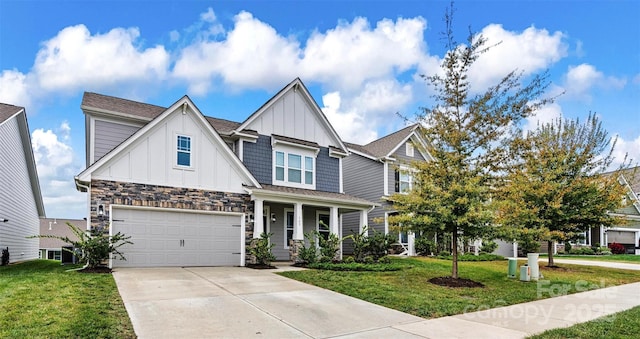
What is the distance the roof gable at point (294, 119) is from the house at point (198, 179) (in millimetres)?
48

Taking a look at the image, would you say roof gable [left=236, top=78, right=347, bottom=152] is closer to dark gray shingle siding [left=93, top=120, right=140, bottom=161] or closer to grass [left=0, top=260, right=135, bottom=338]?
dark gray shingle siding [left=93, top=120, right=140, bottom=161]

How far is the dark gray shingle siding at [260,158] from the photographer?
17.3m

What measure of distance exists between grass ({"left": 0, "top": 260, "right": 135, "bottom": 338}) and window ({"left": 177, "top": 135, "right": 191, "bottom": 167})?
18.3 feet

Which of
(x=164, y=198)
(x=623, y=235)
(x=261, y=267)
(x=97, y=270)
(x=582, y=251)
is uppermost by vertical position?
(x=164, y=198)

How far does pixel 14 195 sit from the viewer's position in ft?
63.9

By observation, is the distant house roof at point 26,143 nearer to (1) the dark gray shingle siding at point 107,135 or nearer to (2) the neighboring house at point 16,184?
(2) the neighboring house at point 16,184

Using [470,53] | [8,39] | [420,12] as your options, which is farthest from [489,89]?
[8,39]

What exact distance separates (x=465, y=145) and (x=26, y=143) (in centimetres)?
2094

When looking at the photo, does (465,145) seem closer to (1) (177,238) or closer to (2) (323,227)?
(2) (323,227)

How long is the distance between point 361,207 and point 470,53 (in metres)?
8.75

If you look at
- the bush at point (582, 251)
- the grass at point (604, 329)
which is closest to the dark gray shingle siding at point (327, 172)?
the grass at point (604, 329)

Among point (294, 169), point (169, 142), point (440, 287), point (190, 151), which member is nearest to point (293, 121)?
point (294, 169)

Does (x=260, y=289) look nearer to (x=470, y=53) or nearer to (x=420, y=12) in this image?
(x=470, y=53)

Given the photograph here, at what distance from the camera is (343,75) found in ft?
72.4
